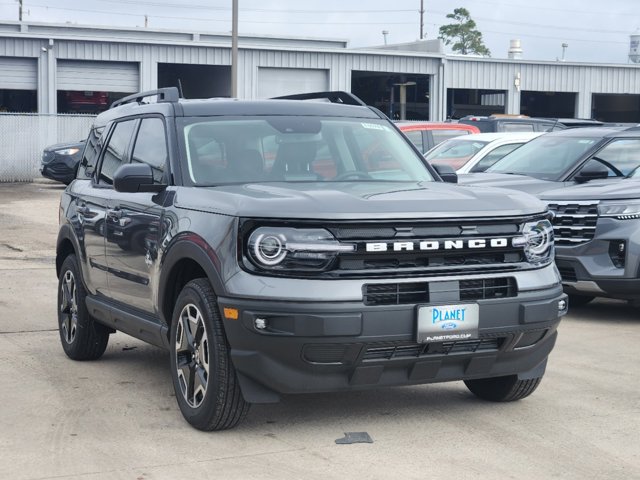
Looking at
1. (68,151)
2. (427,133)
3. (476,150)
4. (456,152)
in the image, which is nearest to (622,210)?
(476,150)

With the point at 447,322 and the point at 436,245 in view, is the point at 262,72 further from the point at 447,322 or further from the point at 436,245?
the point at 447,322

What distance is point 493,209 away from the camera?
18.9ft

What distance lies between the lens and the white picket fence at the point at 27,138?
32.4 m

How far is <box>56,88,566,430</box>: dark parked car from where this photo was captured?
5.36m

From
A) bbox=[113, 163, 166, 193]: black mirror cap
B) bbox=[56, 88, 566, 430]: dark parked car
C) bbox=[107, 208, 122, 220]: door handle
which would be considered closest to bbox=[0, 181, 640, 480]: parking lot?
bbox=[56, 88, 566, 430]: dark parked car

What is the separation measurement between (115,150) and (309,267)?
2810mm

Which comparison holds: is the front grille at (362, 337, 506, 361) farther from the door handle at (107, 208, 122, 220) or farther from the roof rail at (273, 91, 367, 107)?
the roof rail at (273, 91, 367, 107)

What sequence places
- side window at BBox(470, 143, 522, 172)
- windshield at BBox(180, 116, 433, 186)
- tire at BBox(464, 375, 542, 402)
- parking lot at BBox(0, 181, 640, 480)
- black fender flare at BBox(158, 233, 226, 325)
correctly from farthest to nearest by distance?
side window at BBox(470, 143, 522, 172), windshield at BBox(180, 116, 433, 186), tire at BBox(464, 375, 542, 402), black fender flare at BBox(158, 233, 226, 325), parking lot at BBox(0, 181, 640, 480)

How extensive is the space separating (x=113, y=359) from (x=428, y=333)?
11.1 feet

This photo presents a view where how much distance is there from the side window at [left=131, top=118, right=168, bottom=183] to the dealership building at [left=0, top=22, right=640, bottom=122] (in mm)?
32548

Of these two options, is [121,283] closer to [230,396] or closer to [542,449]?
[230,396]

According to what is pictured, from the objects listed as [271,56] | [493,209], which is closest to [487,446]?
[493,209]

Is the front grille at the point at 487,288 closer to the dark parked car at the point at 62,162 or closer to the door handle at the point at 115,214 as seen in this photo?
the door handle at the point at 115,214

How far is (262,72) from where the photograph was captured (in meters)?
42.1
